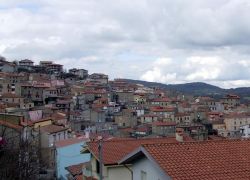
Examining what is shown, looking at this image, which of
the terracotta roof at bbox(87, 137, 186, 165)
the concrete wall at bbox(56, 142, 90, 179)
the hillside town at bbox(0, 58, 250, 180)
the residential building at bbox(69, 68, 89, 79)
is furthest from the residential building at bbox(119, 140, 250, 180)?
the residential building at bbox(69, 68, 89, 79)

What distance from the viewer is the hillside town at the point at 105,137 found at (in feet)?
41.1

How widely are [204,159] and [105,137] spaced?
3659 centimetres

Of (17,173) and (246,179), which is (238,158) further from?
(17,173)

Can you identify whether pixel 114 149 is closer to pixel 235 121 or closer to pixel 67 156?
pixel 67 156

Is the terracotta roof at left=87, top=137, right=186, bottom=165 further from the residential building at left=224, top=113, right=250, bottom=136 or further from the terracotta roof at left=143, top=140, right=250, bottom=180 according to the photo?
the residential building at left=224, top=113, right=250, bottom=136

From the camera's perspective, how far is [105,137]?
48.6m

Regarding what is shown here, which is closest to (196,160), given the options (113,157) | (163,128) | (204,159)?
(204,159)

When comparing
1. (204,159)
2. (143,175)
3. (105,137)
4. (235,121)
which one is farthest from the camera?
(235,121)

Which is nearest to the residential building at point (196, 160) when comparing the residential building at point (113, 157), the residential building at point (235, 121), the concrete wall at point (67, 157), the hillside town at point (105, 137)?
the hillside town at point (105, 137)

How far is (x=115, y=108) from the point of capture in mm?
118438

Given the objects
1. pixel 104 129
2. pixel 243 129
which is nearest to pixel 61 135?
pixel 104 129

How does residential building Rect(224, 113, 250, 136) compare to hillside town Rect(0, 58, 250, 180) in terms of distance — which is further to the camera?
residential building Rect(224, 113, 250, 136)

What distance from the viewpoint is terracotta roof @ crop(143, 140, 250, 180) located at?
38.2 ft

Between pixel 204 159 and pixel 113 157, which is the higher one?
pixel 204 159
